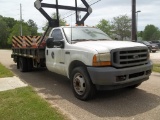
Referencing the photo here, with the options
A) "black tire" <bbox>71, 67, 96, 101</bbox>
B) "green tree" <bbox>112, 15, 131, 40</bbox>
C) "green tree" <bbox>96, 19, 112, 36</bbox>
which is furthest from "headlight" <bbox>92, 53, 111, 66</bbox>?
"green tree" <bbox>96, 19, 112, 36</bbox>

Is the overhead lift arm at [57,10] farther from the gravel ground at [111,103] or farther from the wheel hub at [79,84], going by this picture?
the wheel hub at [79,84]

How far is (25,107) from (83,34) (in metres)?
2.80

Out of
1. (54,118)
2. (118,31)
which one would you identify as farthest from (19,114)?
(118,31)

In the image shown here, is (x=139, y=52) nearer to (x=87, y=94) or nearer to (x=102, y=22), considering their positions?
(x=87, y=94)

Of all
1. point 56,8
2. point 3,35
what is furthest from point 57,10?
point 3,35

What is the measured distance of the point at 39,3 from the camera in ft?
27.1

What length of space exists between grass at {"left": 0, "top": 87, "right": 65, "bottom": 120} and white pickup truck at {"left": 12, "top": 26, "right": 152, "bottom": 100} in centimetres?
104

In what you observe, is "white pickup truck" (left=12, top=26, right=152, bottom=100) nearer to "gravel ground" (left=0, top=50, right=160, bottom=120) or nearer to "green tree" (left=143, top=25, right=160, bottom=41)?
"gravel ground" (left=0, top=50, right=160, bottom=120)

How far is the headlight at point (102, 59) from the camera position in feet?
16.5

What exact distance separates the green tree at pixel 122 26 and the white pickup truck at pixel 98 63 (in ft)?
164

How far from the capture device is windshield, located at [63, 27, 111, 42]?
254 inches

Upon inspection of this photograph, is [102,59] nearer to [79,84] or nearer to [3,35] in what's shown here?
[79,84]

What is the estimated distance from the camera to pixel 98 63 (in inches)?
199

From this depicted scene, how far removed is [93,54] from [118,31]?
5252 centimetres
